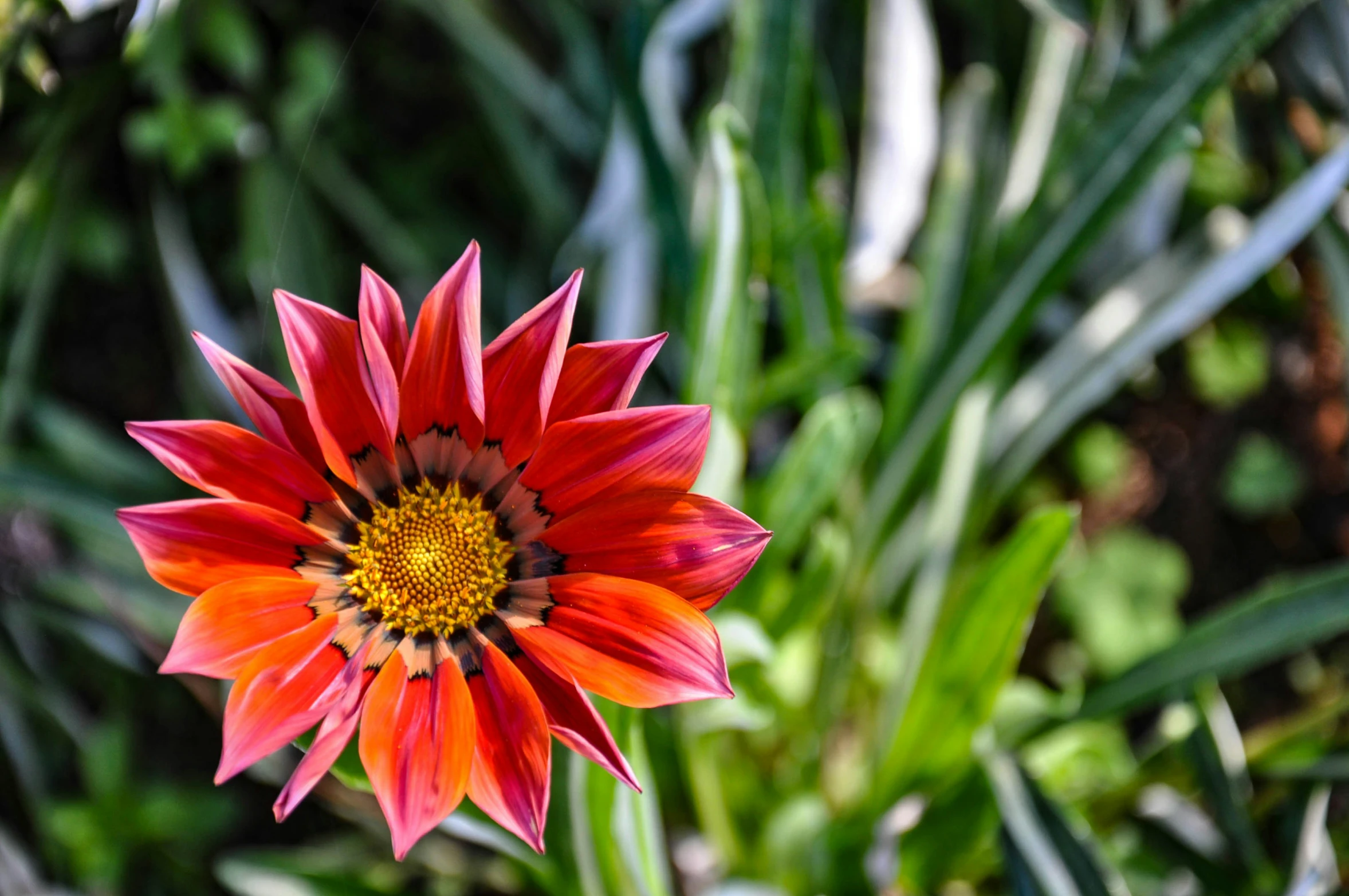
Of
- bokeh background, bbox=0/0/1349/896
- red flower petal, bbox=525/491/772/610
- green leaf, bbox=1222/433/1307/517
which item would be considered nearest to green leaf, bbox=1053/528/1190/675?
bokeh background, bbox=0/0/1349/896

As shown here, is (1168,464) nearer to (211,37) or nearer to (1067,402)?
(1067,402)

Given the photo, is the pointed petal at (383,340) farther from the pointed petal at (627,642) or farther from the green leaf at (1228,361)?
the green leaf at (1228,361)

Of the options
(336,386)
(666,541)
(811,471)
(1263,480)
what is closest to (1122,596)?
(1263,480)

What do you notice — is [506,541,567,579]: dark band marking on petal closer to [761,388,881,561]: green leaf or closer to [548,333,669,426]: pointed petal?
[548,333,669,426]: pointed petal

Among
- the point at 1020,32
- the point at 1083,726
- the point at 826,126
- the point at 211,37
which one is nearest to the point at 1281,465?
the point at 1083,726

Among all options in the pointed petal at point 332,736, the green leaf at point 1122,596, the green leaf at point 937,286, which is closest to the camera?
→ the pointed petal at point 332,736

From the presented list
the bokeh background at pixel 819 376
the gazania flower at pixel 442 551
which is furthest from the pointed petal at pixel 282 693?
the bokeh background at pixel 819 376

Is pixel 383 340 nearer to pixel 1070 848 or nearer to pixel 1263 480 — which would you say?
pixel 1070 848
